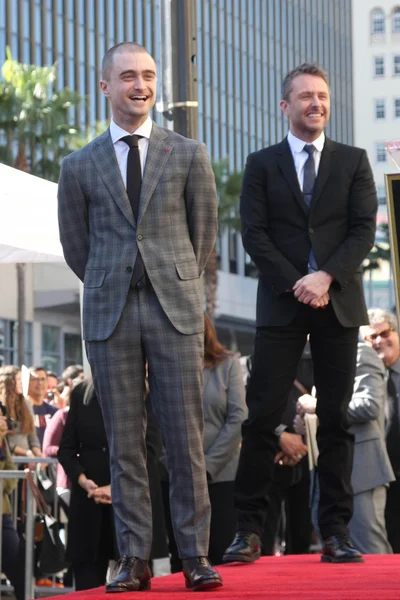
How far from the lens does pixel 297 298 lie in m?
5.86

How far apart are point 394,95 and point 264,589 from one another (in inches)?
4812

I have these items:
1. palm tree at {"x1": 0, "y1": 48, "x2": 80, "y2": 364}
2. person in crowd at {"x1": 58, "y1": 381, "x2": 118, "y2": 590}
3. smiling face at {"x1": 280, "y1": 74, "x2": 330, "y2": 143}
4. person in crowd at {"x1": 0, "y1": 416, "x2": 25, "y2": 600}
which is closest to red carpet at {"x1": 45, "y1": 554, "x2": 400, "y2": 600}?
smiling face at {"x1": 280, "y1": 74, "x2": 330, "y2": 143}

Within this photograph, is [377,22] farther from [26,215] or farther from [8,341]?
[26,215]

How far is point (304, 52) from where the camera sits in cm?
9088

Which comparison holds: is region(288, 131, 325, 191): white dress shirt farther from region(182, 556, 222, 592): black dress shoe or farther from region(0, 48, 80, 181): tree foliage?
region(0, 48, 80, 181): tree foliage

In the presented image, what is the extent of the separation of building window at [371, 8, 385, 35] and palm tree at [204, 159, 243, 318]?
6979 cm

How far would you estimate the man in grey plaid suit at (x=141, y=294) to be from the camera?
16.8 feet

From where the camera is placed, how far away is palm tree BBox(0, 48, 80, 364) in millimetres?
42312

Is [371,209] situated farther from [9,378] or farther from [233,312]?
[233,312]

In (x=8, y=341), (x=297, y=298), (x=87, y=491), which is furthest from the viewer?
(x=8, y=341)

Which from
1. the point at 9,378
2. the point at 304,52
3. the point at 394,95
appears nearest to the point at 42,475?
the point at 9,378

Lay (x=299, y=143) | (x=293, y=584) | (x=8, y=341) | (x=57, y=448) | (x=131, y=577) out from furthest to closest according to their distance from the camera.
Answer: (x=8, y=341) < (x=57, y=448) < (x=299, y=143) < (x=131, y=577) < (x=293, y=584)

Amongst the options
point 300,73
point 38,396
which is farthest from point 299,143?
point 38,396

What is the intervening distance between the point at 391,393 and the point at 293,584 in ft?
14.8
